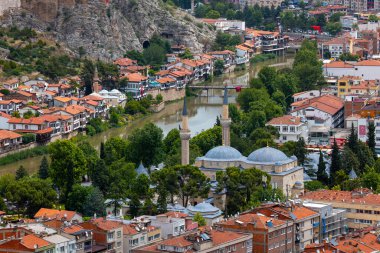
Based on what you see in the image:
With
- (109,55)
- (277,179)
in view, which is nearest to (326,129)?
Result: (277,179)

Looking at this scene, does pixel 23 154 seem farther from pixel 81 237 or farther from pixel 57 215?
pixel 81 237

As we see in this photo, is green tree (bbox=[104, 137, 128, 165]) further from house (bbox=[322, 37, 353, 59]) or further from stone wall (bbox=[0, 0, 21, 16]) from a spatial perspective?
Result: house (bbox=[322, 37, 353, 59])

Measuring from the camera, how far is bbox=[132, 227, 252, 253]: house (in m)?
25.5

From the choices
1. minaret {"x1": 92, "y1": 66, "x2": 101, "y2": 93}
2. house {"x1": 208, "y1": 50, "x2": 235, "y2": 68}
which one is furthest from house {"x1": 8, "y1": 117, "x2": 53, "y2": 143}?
house {"x1": 208, "y1": 50, "x2": 235, "y2": 68}

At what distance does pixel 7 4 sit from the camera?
187ft

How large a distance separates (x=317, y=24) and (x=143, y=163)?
3789cm

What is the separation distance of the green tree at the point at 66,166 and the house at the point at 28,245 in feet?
25.8

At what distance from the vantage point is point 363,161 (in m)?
36.5

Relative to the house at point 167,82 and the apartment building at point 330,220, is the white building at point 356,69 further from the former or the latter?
the apartment building at point 330,220

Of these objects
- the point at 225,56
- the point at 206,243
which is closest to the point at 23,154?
the point at 206,243

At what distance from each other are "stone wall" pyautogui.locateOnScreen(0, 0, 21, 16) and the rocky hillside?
0.18 m

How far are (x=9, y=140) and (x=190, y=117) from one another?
26.8 ft

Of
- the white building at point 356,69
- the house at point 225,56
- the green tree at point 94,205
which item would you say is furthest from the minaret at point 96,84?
the green tree at point 94,205

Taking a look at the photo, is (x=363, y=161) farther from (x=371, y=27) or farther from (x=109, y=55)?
(x=371, y=27)
